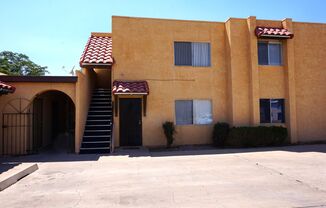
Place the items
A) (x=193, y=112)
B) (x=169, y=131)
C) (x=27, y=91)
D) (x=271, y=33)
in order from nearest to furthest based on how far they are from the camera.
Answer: (x=27, y=91), (x=169, y=131), (x=271, y=33), (x=193, y=112)

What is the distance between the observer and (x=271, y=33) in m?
15.0

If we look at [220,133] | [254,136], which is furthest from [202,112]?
[254,136]

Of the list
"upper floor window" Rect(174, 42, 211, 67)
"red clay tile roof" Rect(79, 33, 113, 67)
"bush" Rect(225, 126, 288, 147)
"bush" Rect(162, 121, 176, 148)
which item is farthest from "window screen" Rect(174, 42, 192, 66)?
"bush" Rect(225, 126, 288, 147)

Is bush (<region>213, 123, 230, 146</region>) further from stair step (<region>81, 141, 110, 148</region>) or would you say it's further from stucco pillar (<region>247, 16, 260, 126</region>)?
stair step (<region>81, 141, 110, 148</region>)

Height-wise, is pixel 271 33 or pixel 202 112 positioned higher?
pixel 271 33

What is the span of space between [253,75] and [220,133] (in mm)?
3394

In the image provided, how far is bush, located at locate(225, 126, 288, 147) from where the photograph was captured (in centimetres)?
1429

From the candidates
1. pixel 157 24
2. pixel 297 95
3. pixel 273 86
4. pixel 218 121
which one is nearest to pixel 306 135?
pixel 297 95

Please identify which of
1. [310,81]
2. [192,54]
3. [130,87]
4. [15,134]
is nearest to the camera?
[15,134]

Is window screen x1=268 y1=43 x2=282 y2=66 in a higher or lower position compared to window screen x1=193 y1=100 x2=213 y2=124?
higher

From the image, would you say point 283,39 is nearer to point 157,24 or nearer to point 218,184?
point 157,24

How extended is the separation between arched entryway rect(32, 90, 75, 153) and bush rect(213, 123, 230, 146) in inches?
263

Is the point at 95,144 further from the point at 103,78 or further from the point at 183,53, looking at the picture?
the point at 103,78

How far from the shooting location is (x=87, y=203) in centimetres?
611
